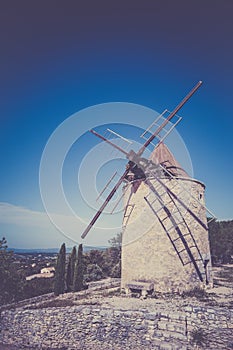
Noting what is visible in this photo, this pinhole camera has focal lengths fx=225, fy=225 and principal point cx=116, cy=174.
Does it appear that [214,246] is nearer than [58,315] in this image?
No

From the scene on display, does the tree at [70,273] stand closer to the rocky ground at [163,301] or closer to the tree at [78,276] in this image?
the tree at [78,276]

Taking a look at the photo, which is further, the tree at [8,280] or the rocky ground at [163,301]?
the tree at [8,280]

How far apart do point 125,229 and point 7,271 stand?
6135 millimetres

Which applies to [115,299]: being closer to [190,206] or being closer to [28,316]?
[28,316]

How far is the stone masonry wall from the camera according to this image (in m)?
5.74

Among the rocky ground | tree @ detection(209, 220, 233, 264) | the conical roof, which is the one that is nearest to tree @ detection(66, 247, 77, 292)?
the rocky ground

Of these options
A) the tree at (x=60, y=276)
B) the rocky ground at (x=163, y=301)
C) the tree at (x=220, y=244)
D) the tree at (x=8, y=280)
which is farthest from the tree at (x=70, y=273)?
the tree at (x=220, y=244)

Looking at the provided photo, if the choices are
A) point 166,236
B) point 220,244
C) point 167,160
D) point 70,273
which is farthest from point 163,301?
point 220,244

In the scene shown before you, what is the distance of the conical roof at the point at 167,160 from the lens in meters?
10.8

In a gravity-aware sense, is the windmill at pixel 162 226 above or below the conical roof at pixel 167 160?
below

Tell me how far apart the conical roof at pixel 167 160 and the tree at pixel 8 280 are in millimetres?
8845

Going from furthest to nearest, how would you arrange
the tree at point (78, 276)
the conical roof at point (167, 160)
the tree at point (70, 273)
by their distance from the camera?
the tree at point (70, 273) → the tree at point (78, 276) → the conical roof at point (167, 160)

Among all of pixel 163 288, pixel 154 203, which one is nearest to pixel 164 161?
pixel 154 203

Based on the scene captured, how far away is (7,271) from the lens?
1102 centimetres
